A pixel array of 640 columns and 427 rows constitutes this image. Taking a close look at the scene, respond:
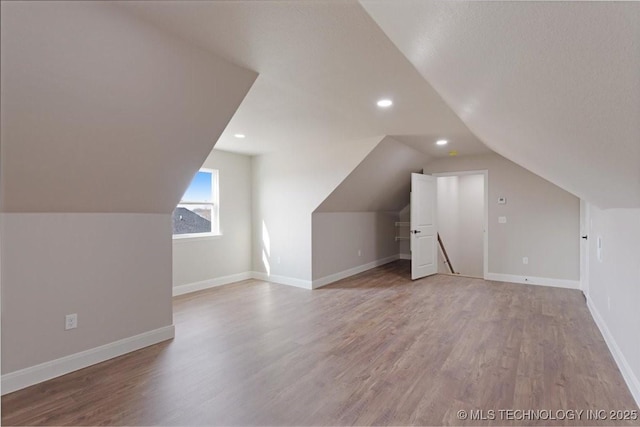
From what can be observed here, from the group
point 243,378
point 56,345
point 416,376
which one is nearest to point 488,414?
point 416,376

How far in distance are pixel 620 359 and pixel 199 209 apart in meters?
5.24

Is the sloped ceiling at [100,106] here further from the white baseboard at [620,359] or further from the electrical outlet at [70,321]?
the white baseboard at [620,359]

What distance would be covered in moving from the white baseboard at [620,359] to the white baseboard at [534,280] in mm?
1540

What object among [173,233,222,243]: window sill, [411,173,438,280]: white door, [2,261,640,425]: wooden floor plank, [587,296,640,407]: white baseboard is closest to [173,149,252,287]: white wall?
[173,233,222,243]: window sill

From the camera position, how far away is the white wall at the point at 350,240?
17.4 ft

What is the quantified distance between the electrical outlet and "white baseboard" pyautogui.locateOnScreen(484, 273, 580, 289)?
5776 mm

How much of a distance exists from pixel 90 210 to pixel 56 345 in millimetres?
1063

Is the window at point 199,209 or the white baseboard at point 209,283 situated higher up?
the window at point 199,209

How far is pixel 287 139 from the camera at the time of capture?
177 inches

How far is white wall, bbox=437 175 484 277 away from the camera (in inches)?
297

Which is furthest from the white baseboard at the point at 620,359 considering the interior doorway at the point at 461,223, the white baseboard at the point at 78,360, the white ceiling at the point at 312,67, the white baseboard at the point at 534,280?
the interior doorway at the point at 461,223

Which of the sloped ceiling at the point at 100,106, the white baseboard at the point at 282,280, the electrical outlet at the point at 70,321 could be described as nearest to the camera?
the sloped ceiling at the point at 100,106

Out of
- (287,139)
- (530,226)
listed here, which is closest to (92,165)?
(287,139)

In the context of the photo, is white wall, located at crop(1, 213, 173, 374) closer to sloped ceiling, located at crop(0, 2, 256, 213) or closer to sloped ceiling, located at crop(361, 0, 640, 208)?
sloped ceiling, located at crop(0, 2, 256, 213)
